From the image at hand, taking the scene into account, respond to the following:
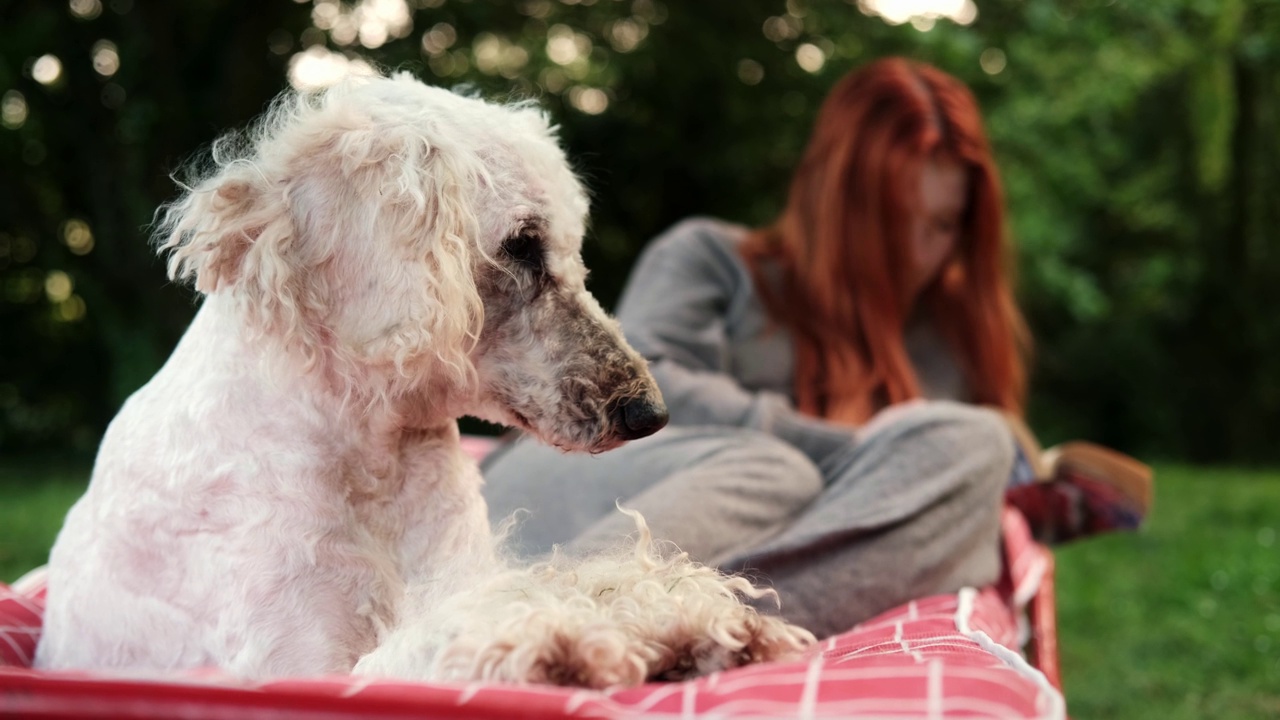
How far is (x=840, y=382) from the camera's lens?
9.47ft

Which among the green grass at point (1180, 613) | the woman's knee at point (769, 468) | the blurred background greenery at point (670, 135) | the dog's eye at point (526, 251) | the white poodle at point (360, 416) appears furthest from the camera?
the blurred background greenery at point (670, 135)

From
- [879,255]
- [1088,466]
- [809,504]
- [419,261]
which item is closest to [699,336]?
[879,255]

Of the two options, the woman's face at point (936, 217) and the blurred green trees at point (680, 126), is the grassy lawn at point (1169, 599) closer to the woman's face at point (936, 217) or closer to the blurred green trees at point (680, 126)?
the woman's face at point (936, 217)

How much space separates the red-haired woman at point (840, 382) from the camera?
2.01 meters

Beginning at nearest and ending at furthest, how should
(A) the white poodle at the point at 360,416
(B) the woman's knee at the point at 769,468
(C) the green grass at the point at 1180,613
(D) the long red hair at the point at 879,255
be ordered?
1. (A) the white poodle at the point at 360,416
2. (B) the woman's knee at the point at 769,468
3. (D) the long red hair at the point at 879,255
4. (C) the green grass at the point at 1180,613

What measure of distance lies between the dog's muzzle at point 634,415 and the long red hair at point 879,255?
166 cm

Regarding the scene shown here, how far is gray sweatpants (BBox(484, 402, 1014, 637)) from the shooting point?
1962mm

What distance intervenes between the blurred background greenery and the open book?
1220 mm

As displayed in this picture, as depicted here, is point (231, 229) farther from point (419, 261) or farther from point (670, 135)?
point (670, 135)

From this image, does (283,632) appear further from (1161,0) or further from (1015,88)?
(1015,88)

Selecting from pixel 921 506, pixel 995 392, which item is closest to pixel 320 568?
pixel 921 506

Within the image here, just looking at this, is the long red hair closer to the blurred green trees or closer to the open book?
the open book

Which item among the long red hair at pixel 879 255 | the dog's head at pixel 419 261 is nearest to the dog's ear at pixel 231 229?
the dog's head at pixel 419 261

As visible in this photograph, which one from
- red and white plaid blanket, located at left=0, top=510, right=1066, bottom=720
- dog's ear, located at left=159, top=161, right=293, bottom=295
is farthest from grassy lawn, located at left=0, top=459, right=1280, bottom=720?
dog's ear, located at left=159, top=161, right=293, bottom=295
